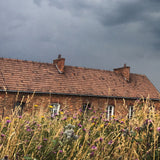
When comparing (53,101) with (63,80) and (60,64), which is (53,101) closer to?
(63,80)

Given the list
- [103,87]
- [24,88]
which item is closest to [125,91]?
[103,87]

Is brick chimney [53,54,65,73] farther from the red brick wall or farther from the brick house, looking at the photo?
the red brick wall

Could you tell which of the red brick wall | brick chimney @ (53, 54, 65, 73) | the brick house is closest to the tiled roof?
the brick house

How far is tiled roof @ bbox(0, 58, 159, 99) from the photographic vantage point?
1661cm

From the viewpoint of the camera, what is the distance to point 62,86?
18.0 meters

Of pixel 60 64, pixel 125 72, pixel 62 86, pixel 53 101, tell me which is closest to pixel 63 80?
pixel 62 86

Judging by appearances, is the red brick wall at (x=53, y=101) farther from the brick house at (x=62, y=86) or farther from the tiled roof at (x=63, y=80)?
the tiled roof at (x=63, y=80)

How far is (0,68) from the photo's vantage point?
17.0 m

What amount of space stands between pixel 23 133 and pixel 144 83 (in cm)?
2306

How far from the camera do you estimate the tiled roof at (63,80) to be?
16.6m

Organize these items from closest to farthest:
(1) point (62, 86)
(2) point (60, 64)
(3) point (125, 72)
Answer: (1) point (62, 86) → (2) point (60, 64) → (3) point (125, 72)

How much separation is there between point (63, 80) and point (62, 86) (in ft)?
3.32

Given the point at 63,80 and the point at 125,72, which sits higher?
the point at 125,72

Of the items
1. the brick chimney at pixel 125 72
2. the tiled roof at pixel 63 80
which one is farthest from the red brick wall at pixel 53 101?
the brick chimney at pixel 125 72
